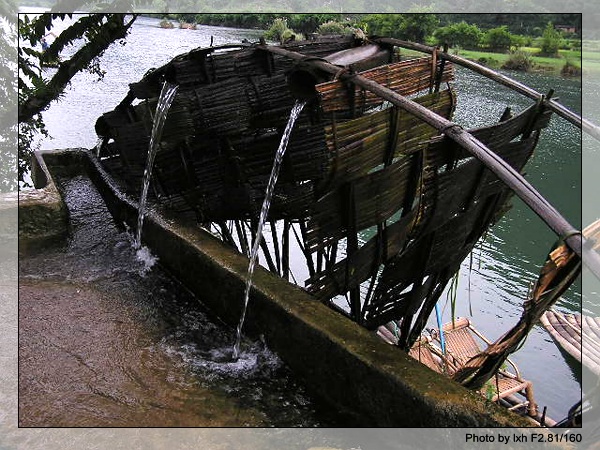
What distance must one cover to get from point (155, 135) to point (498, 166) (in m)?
3.80

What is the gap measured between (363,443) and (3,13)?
962cm

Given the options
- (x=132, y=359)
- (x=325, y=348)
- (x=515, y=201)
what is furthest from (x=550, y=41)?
(x=132, y=359)

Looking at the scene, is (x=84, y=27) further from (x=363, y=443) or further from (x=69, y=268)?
(x=363, y=443)

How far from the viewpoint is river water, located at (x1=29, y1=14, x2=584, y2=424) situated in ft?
38.6

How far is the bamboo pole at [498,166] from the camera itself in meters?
2.39

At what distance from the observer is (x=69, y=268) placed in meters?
5.55

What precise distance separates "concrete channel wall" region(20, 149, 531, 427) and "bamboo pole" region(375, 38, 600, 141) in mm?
2065

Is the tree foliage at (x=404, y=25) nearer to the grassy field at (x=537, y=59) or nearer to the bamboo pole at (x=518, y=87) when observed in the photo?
the grassy field at (x=537, y=59)

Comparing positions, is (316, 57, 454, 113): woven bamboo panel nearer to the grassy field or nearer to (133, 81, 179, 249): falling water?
(133, 81, 179, 249): falling water

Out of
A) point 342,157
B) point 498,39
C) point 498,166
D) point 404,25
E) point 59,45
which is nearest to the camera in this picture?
point 498,166

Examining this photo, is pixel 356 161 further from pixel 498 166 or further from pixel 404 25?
pixel 404 25

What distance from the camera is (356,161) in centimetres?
391

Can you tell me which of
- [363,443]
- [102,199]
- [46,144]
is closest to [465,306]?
[102,199]

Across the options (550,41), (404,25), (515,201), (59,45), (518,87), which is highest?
(404,25)
